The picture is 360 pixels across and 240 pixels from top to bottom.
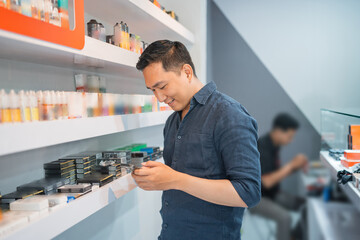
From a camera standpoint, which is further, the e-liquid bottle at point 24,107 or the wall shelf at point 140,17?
the wall shelf at point 140,17

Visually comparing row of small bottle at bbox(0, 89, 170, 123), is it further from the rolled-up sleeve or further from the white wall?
→ the white wall

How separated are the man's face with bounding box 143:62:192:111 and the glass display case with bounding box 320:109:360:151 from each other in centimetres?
109

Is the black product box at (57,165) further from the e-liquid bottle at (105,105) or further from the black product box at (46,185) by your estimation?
the e-liquid bottle at (105,105)

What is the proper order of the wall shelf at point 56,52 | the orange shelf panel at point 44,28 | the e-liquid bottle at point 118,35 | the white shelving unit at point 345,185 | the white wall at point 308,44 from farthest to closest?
1. the white wall at point 308,44
2. the e-liquid bottle at point 118,35
3. the white shelving unit at point 345,185
4. the wall shelf at point 56,52
5. the orange shelf panel at point 44,28

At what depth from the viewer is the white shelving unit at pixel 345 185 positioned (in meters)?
1.47

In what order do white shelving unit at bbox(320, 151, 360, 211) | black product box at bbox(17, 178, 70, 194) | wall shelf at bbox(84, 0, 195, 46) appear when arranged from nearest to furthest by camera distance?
black product box at bbox(17, 178, 70, 194) < white shelving unit at bbox(320, 151, 360, 211) < wall shelf at bbox(84, 0, 195, 46)

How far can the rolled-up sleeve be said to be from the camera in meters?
1.16

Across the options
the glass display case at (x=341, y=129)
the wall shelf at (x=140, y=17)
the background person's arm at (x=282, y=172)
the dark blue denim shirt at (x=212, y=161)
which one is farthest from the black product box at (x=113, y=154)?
the background person's arm at (x=282, y=172)

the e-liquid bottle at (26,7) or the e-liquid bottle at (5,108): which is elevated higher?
the e-liquid bottle at (26,7)

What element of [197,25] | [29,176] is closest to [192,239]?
[29,176]

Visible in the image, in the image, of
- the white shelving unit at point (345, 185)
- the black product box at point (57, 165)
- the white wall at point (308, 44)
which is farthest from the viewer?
the white wall at point (308, 44)

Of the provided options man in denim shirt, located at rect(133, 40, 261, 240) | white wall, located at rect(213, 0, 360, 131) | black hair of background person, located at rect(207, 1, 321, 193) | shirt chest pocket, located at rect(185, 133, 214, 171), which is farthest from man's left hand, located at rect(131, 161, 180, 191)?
white wall, located at rect(213, 0, 360, 131)

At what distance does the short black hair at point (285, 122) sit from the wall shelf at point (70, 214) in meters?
2.53

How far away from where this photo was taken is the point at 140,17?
1995 mm
